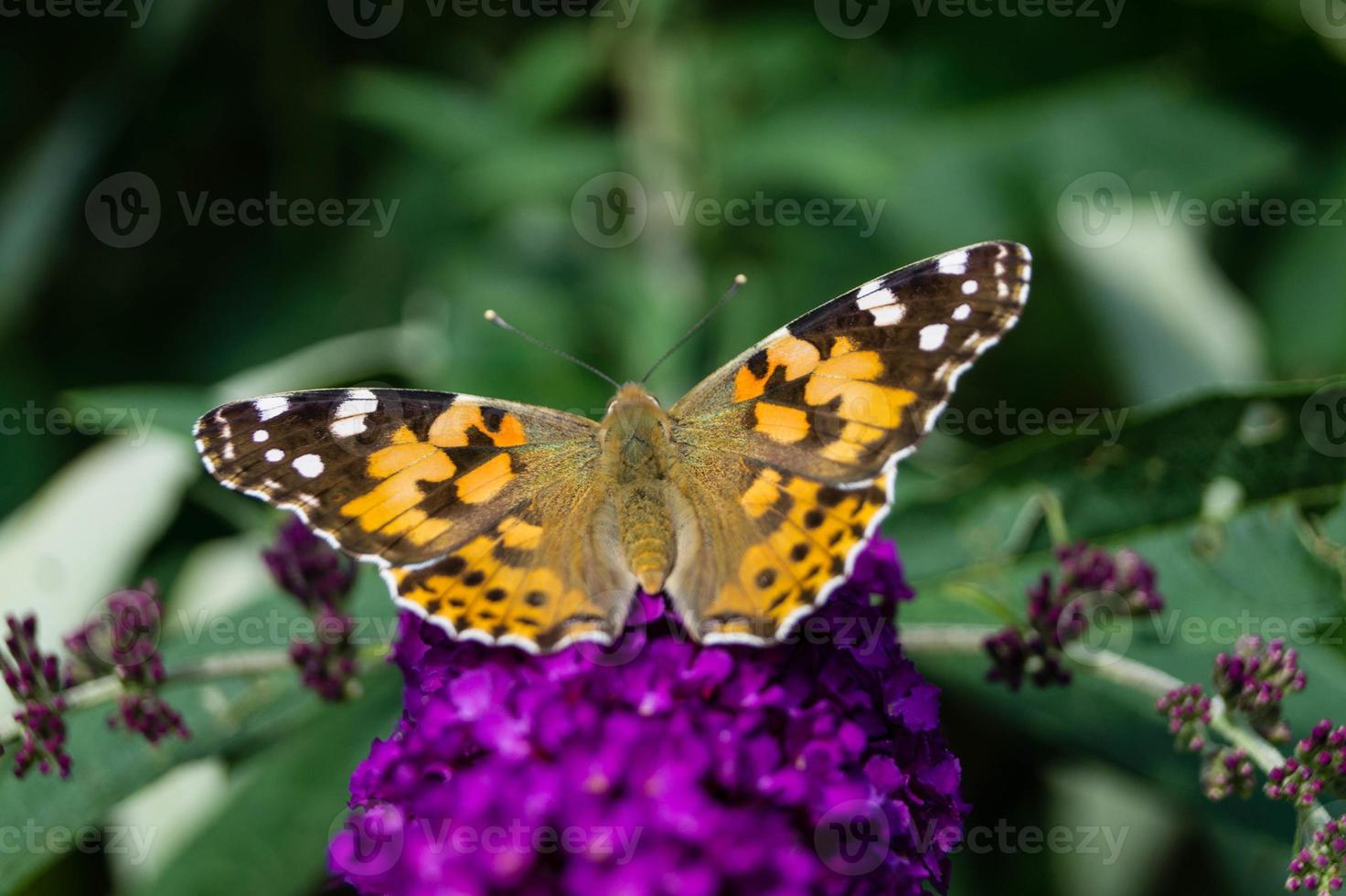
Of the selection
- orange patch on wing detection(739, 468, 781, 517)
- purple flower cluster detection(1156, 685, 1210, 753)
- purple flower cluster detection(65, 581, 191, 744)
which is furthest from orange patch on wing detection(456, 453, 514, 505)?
purple flower cluster detection(1156, 685, 1210, 753)

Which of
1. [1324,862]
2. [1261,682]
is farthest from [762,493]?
[1324,862]

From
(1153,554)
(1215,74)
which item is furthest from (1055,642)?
(1215,74)

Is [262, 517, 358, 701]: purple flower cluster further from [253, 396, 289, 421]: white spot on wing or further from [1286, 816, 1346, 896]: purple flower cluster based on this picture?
[1286, 816, 1346, 896]: purple flower cluster

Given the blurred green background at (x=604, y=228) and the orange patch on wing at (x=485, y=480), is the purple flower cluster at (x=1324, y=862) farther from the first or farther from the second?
the orange patch on wing at (x=485, y=480)

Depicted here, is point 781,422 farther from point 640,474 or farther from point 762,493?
point 640,474

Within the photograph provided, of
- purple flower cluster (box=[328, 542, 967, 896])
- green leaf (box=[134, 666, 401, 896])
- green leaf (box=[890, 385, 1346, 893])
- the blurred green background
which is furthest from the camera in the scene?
the blurred green background

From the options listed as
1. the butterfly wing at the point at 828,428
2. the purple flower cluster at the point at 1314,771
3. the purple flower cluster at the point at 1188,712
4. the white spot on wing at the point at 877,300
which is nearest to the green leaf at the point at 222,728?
the butterfly wing at the point at 828,428
